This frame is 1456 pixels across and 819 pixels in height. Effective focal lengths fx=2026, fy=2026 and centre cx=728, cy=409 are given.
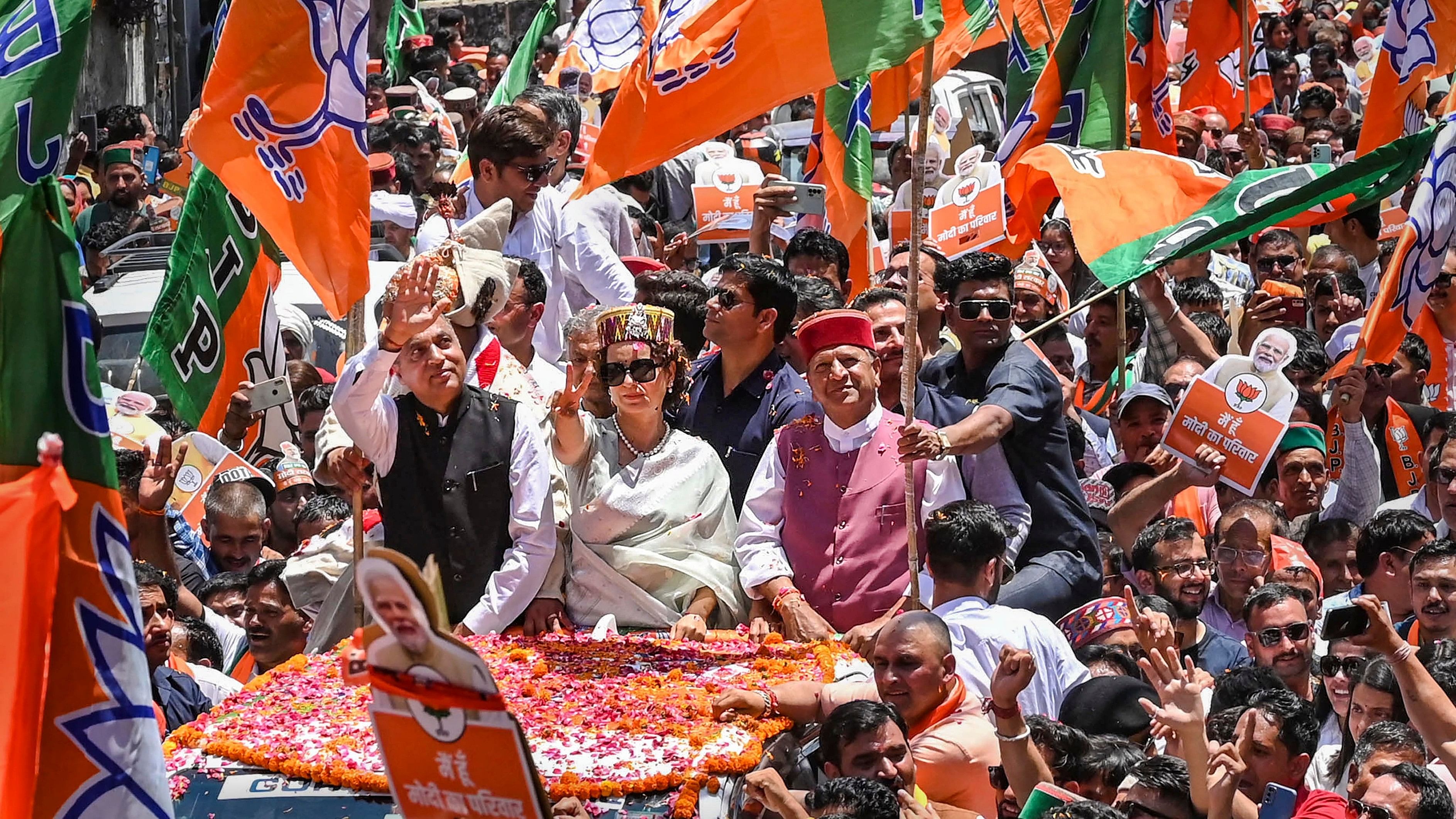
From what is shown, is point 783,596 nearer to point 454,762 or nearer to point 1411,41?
point 454,762

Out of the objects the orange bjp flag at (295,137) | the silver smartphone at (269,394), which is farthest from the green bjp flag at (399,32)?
the orange bjp flag at (295,137)

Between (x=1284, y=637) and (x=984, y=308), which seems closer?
(x=1284, y=637)

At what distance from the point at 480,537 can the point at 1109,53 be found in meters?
4.38

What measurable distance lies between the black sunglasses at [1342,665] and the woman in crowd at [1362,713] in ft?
0.17

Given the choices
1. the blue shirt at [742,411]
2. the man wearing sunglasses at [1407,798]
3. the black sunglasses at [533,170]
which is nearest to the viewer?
the man wearing sunglasses at [1407,798]

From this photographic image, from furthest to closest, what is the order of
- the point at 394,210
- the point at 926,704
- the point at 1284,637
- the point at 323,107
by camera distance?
the point at 394,210
the point at 1284,637
the point at 323,107
the point at 926,704

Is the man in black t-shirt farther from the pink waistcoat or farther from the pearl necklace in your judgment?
the pearl necklace

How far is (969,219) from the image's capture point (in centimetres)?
1000

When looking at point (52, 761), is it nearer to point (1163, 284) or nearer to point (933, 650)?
point (933, 650)

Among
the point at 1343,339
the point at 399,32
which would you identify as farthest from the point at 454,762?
the point at 399,32

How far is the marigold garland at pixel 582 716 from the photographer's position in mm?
5117

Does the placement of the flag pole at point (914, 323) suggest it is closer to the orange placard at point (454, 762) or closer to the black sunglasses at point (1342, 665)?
the black sunglasses at point (1342, 665)

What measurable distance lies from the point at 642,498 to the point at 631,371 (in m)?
0.42

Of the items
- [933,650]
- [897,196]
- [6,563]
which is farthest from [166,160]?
[6,563]
